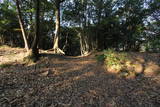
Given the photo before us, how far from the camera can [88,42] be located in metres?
15.8

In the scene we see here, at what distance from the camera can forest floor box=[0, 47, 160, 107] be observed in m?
3.26

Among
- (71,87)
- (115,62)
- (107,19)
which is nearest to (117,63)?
(115,62)

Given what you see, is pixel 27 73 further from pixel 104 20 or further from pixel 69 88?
pixel 104 20

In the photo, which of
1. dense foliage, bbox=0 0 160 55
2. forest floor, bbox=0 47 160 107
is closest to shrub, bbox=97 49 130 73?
forest floor, bbox=0 47 160 107

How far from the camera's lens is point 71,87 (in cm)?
414

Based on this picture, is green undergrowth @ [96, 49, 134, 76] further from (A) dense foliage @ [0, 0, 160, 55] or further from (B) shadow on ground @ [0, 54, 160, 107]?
(A) dense foliage @ [0, 0, 160, 55]

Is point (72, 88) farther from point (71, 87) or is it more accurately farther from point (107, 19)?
point (107, 19)

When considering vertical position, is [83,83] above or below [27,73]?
below

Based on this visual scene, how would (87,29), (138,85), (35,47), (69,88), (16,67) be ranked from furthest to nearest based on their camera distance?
1. (87,29)
2. (35,47)
3. (16,67)
4. (138,85)
5. (69,88)

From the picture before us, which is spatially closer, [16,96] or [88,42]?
[16,96]

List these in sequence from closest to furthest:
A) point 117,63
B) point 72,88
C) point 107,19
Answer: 1. point 72,88
2. point 117,63
3. point 107,19

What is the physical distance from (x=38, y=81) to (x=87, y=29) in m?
11.6

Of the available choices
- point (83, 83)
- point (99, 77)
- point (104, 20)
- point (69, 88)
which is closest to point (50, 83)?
point (69, 88)

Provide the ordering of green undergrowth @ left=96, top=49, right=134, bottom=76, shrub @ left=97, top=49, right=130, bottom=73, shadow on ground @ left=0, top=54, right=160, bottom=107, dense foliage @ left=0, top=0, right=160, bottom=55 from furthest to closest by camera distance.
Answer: dense foliage @ left=0, top=0, right=160, bottom=55, shrub @ left=97, top=49, right=130, bottom=73, green undergrowth @ left=96, top=49, right=134, bottom=76, shadow on ground @ left=0, top=54, right=160, bottom=107
